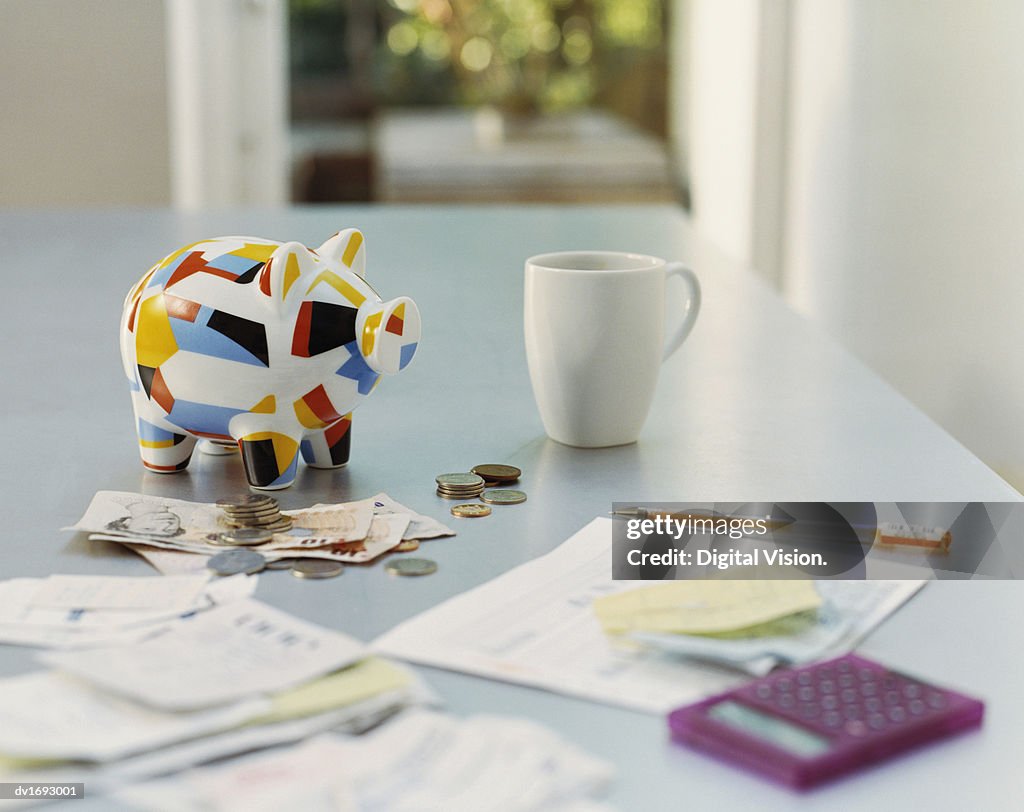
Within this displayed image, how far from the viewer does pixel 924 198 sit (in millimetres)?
1868

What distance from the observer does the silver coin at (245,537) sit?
0.69 meters

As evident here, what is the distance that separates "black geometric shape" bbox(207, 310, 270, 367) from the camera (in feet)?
2.45

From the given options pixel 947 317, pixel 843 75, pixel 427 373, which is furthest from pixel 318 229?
pixel 843 75

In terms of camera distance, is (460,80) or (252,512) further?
(460,80)

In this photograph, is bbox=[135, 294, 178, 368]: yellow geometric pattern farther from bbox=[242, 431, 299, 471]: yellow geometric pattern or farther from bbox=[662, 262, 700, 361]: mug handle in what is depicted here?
bbox=[662, 262, 700, 361]: mug handle

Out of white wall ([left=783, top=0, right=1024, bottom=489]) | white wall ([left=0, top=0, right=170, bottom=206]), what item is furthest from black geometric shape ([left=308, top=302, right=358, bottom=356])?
white wall ([left=0, top=0, right=170, bottom=206])

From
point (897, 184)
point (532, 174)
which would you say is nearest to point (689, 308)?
point (897, 184)

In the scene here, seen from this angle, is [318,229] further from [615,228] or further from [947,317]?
[947,317]

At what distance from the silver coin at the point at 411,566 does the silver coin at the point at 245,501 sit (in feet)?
0.33

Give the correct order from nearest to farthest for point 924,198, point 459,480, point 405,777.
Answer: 1. point 405,777
2. point 459,480
3. point 924,198

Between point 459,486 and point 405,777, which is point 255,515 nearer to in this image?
point 459,486

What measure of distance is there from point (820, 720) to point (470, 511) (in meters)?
0.32

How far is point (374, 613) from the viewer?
0.61 meters

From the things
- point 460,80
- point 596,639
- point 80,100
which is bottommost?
point 596,639
